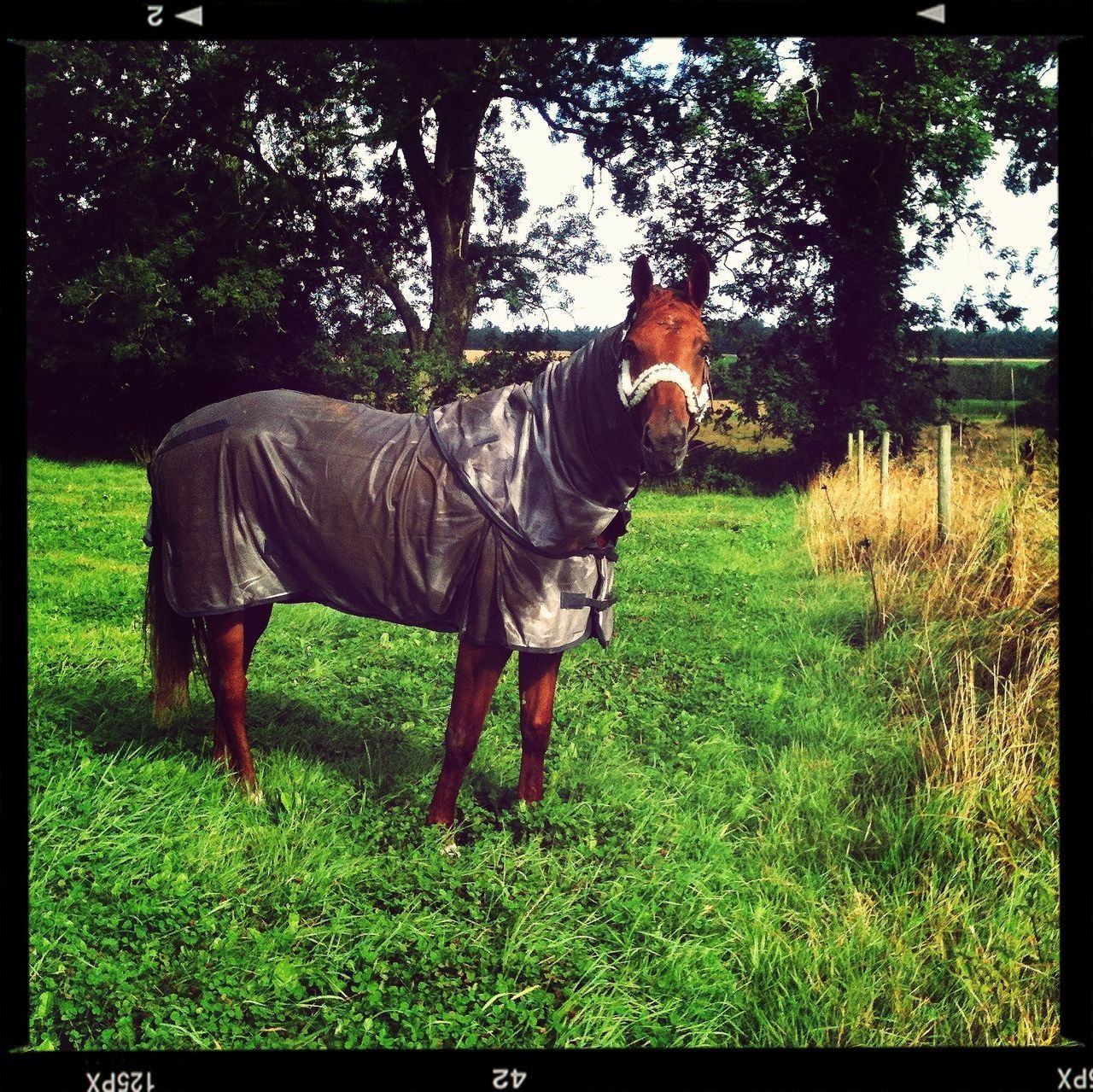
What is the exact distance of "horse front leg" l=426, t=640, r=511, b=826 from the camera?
326 cm

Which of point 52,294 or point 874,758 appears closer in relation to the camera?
point 52,294

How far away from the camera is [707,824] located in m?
3.47

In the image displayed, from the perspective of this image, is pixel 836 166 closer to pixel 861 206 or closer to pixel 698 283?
pixel 861 206

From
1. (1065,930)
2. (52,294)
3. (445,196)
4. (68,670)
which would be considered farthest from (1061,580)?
(68,670)

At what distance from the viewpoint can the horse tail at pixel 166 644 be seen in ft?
12.4

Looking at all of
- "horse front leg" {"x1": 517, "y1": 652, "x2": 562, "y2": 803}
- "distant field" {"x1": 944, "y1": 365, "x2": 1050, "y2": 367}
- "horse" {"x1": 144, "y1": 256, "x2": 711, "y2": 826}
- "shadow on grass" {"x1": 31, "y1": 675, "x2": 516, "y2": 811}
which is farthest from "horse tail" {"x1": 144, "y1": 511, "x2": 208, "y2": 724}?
"distant field" {"x1": 944, "y1": 365, "x2": 1050, "y2": 367}

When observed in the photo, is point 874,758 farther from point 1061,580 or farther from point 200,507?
point 200,507

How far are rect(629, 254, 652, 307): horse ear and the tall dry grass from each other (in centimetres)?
213

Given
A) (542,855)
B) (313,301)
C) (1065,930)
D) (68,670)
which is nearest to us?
(1065,930)

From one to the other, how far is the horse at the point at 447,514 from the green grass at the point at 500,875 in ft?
0.98

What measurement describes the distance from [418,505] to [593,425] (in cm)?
74

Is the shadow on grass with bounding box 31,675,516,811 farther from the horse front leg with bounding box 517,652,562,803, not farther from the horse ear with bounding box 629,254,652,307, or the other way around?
the horse ear with bounding box 629,254,652,307

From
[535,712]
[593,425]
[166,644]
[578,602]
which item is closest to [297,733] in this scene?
[166,644]

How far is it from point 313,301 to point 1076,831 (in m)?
3.45
